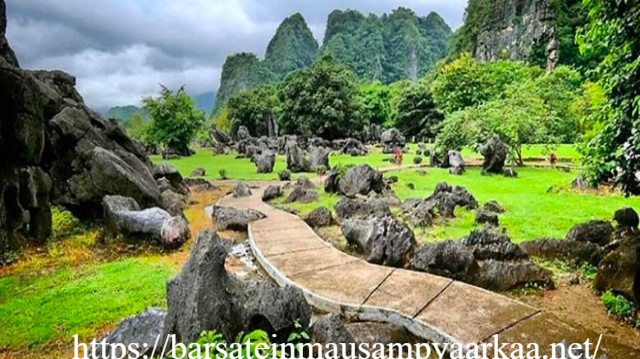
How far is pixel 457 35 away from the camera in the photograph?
89.1 metres

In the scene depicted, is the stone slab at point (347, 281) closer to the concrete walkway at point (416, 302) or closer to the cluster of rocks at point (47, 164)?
Result: the concrete walkway at point (416, 302)

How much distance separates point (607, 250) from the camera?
25.6ft

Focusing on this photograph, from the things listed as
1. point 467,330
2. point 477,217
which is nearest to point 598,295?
point 467,330

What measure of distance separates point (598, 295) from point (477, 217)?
4.62 metres

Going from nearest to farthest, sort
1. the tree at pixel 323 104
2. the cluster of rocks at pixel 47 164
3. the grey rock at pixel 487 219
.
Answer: the cluster of rocks at pixel 47 164
the grey rock at pixel 487 219
the tree at pixel 323 104

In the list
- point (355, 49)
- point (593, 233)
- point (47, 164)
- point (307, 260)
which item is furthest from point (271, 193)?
point (355, 49)

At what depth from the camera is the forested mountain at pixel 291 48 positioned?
5428 inches

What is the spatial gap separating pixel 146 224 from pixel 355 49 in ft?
417

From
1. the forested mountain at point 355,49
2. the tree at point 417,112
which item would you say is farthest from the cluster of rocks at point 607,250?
the forested mountain at point 355,49

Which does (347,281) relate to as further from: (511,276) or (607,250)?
(607,250)

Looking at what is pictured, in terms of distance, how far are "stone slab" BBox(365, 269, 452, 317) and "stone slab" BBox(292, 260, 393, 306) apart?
0.53 feet

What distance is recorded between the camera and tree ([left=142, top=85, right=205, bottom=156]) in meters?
40.7

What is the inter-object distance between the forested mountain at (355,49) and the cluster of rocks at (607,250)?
11698 centimetres

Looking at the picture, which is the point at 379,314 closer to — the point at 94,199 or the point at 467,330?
the point at 467,330
